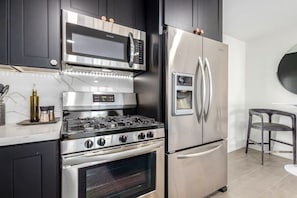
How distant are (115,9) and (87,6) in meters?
0.27

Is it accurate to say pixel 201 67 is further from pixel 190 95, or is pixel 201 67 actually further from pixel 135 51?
pixel 135 51

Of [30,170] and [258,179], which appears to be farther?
[258,179]

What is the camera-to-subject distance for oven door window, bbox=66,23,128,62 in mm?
1451

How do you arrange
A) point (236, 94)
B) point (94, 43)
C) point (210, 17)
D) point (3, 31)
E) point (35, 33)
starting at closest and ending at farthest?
point (3, 31) < point (35, 33) < point (94, 43) < point (210, 17) < point (236, 94)

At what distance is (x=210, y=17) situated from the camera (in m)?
2.12

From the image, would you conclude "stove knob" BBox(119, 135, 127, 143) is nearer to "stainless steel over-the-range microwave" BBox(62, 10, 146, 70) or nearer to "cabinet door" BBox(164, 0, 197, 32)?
"stainless steel over-the-range microwave" BBox(62, 10, 146, 70)

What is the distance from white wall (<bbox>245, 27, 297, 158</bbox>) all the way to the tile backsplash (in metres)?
3.17

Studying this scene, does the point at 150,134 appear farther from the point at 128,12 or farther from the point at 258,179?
the point at 258,179

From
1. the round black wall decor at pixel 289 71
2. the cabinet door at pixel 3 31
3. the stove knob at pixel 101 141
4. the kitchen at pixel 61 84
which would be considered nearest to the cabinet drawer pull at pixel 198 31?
the kitchen at pixel 61 84

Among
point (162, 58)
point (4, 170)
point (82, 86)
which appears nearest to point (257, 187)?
point (162, 58)

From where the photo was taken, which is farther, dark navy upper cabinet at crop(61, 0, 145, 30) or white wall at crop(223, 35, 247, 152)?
white wall at crop(223, 35, 247, 152)

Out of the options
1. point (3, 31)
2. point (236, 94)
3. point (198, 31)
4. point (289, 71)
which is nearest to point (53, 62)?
point (3, 31)

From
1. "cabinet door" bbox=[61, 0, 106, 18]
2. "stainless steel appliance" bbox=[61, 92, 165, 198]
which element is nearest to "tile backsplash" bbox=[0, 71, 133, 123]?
"stainless steel appliance" bbox=[61, 92, 165, 198]

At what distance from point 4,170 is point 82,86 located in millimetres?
1009
